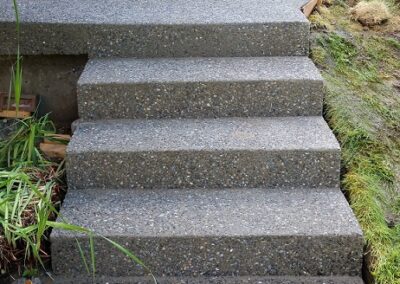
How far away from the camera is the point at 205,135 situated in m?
2.27

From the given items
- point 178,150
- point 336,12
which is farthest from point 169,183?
point 336,12

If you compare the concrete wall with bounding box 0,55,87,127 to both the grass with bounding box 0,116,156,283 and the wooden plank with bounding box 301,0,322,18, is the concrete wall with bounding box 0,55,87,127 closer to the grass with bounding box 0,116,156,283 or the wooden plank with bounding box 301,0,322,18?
the grass with bounding box 0,116,156,283

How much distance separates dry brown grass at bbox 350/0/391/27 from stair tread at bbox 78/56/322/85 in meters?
0.60

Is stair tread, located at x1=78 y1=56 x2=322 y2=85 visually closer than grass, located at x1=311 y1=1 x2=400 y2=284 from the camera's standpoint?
No

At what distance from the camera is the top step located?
2.52 metres

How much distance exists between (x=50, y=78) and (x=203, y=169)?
89cm

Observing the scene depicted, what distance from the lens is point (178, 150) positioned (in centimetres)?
218

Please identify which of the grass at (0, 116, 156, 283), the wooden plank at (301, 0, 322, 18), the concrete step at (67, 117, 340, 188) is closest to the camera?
the grass at (0, 116, 156, 283)

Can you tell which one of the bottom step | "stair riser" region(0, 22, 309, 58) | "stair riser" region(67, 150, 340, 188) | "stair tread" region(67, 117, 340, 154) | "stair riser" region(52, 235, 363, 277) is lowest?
the bottom step

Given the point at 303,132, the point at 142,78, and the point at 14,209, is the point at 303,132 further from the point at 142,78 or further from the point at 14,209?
the point at 14,209

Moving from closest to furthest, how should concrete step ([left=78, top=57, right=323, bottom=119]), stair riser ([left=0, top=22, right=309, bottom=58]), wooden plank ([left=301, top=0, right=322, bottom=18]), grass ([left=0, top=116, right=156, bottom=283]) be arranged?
grass ([left=0, top=116, right=156, bottom=283])
concrete step ([left=78, top=57, right=323, bottom=119])
stair riser ([left=0, top=22, right=309, bottom=58])
wooden plank ([left=301, top=0, right=322, bottom=18])

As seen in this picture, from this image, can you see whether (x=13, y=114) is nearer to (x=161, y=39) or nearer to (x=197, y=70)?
(x=161, y=39)

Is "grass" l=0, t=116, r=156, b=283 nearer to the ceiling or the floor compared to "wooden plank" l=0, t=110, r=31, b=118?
nearer to the floor

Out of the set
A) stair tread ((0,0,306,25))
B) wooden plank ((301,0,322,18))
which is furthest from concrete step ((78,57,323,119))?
wooden plank ((301,0,322,18))
